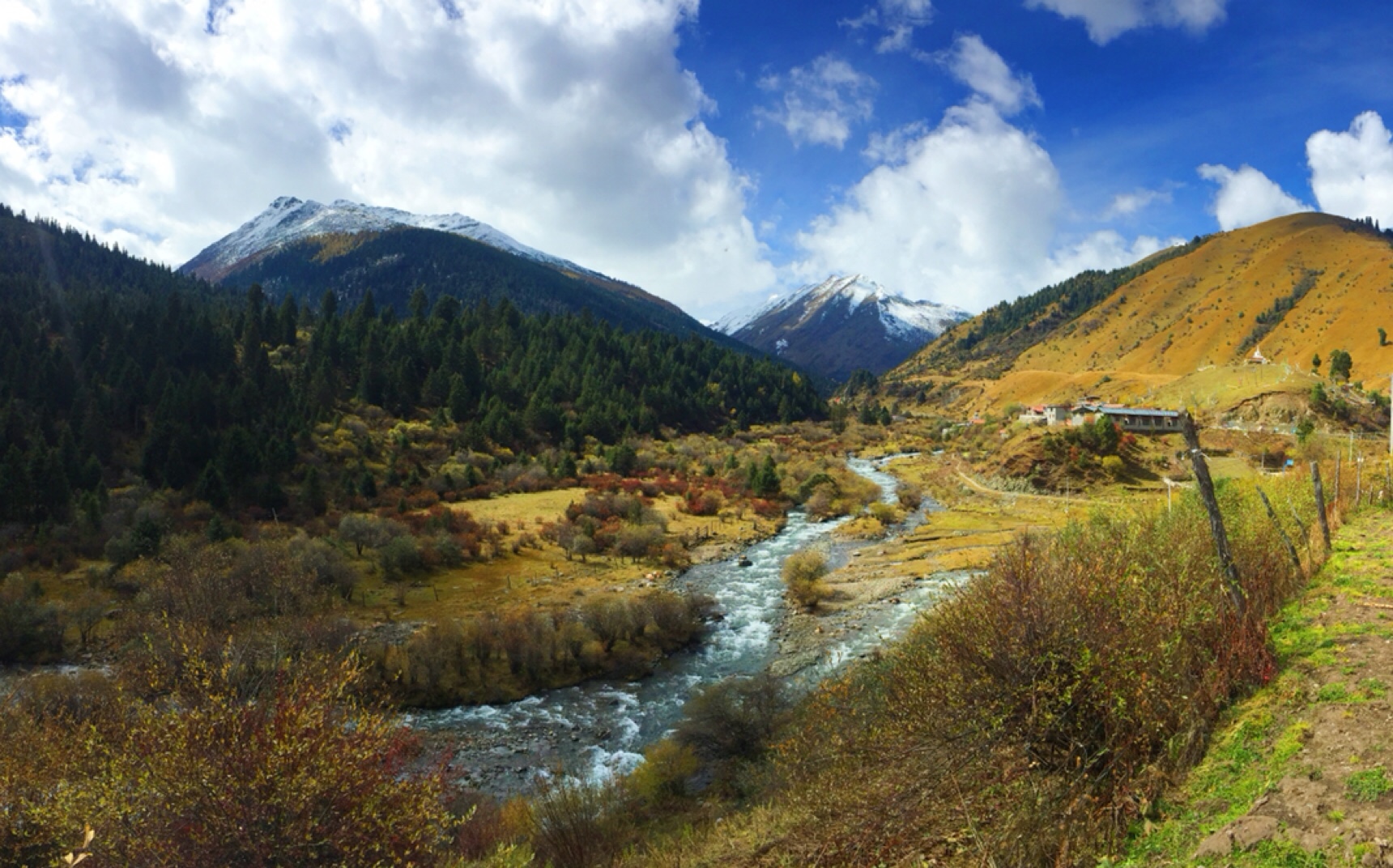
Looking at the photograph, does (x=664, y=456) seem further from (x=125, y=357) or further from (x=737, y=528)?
(x=125, y=357)

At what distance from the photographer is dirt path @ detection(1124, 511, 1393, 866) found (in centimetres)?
614

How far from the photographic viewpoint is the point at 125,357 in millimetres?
74000

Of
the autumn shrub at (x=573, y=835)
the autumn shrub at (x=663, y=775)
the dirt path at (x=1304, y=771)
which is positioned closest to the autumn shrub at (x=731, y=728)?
the autumn shrub at (x=663, y=775)

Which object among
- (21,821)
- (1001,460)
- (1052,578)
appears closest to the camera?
(1052,578)

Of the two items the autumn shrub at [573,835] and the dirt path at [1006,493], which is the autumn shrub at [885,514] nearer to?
the dirt path at [1006,493]

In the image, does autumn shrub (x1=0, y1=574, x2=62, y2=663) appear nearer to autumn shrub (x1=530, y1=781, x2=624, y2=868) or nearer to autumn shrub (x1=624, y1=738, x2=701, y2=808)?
autumn shrub (x1=624, y1=738, x2=701, y2=808)

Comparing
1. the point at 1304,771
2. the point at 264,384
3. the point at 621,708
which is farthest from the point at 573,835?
the point at 264,384

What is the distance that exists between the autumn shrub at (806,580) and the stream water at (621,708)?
3.41 feet

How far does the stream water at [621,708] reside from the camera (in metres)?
21.2

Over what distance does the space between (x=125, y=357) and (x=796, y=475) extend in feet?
243

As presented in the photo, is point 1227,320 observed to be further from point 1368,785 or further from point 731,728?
point 1368,785

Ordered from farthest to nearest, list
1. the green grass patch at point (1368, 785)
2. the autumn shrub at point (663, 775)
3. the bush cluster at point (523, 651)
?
the bush cluster at point (523, 651) → the autumn shrub at point (663, 775) → the green grass patch at point (1368, 785)

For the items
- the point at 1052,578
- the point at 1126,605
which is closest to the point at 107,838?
the point at 1052,578

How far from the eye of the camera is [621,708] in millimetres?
24844
